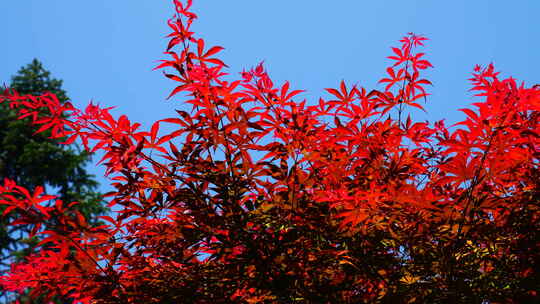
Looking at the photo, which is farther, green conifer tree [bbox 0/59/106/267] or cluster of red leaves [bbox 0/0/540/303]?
green conifer tree [bbox 0/59/106/267]

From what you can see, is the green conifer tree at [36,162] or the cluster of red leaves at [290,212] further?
the green conifer tree at [36,162]

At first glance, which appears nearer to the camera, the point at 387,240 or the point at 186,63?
the point at 186,63

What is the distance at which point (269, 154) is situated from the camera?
210 centimetres

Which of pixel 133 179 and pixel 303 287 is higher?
pixel 133 179

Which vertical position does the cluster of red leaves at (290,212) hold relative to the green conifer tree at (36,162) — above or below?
below

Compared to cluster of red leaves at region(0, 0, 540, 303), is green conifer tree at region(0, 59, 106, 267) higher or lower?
higher

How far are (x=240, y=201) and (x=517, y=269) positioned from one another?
4.97ft

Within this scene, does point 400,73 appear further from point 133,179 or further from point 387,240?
point 133,179

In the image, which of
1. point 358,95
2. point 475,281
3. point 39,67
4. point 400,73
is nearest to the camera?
point 475,281

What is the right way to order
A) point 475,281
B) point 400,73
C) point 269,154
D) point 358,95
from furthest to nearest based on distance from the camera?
point 400,73 < point 358,95 < point 475,281 < point 269,154

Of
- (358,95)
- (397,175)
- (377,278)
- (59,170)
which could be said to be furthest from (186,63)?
(59,170)

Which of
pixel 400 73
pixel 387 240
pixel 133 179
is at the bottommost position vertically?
pixel 387 240

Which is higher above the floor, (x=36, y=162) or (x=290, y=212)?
(x=36, y=162)

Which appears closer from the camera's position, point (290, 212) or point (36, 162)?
point (290, 212)
